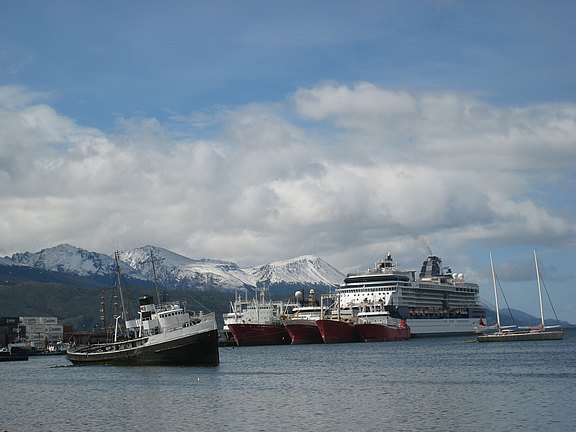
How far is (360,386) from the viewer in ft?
213

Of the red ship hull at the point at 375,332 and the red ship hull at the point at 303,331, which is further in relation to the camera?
the red ship hull at the point at 375,332

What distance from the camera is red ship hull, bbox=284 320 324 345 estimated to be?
159 m

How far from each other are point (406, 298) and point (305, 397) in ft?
400

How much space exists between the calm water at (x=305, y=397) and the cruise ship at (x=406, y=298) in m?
82.2

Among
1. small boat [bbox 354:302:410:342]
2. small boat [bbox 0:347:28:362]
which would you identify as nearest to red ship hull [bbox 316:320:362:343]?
small boat [bbox 354:302:410:342]

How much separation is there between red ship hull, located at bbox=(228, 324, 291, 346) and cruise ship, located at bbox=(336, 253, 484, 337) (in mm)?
14650

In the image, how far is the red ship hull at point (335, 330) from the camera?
154 metres

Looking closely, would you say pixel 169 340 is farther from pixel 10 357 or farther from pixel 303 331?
pixel 303 331

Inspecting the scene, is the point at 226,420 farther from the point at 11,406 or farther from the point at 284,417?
the point at 11,406

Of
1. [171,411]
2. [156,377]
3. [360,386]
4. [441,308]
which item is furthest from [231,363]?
[441,308]

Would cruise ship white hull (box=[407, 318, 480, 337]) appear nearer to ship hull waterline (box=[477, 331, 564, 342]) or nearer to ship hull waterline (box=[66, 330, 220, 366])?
ship hull waterline (box=[477, 331, 564, 342])

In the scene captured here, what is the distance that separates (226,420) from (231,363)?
52809 millimetres

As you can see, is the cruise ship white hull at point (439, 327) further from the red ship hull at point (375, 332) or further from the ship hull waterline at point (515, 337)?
the ship hull waterline at point (515, 337)

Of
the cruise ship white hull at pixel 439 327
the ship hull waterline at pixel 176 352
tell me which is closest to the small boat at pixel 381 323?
the cruise ship white hull at pixel 439 327
